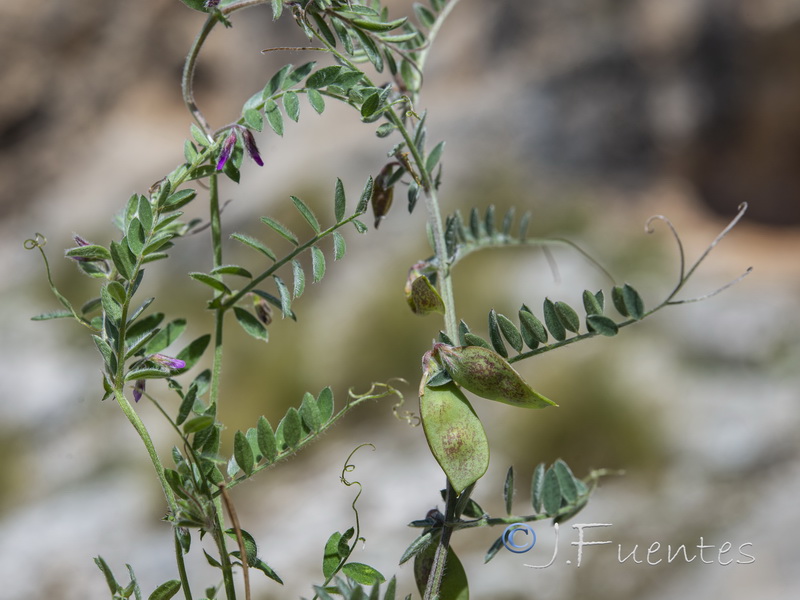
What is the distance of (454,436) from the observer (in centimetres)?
35

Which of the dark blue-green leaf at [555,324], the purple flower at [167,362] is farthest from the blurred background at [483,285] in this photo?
the purple flower at [167,362]

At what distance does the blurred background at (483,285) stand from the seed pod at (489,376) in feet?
5.67

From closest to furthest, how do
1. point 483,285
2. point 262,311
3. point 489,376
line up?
point 489,376, point 262,311, point 483,285

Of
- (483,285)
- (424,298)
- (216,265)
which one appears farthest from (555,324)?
(483,285)

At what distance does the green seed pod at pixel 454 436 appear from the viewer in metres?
0.35

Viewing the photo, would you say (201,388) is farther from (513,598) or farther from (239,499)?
(239,499)

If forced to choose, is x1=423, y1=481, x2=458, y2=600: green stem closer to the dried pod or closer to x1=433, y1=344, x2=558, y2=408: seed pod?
x1=433, y1=344, x2=558, y2=408: seed pod

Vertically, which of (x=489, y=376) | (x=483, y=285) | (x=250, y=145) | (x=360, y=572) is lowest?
(x=483, y=285)

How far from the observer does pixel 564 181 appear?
3746 millimetres

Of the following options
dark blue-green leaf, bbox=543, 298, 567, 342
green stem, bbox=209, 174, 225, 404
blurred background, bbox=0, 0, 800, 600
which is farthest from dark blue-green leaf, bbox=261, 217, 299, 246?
blurred background, bbox=0, 0, 800, 600

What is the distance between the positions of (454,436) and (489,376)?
0.10 ft

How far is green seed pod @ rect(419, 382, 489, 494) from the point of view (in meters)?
0.35

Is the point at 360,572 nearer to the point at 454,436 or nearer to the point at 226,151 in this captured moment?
the point at 454,436

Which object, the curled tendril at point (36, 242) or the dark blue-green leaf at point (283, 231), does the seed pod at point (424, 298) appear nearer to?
the dark blue-green leaf at point (283, 231)
